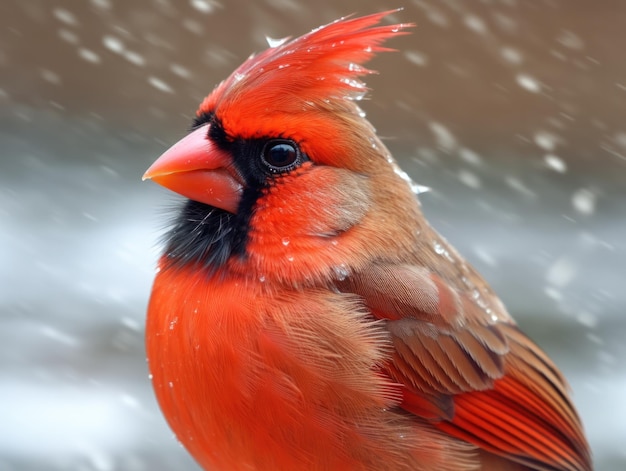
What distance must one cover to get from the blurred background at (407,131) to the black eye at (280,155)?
2.04 metres

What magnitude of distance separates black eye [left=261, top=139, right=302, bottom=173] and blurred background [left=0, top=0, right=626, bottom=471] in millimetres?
2045

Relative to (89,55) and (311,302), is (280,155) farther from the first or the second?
(89,55)

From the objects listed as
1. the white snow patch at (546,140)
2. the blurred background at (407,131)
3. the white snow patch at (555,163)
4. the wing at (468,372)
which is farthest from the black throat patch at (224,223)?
the white snow patch at (555,163)

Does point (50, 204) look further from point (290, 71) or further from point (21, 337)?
point (290, 71)

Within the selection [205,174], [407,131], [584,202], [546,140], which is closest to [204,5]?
[407,131]

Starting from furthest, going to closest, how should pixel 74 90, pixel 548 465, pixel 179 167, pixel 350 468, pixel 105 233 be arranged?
pixel 74 90, pixel 105 233, pixel 548 465, pixel 179 167, pixel 350 468

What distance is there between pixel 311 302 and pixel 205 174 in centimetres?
33

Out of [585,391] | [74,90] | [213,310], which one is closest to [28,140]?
[74,90]

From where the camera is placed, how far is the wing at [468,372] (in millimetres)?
1905

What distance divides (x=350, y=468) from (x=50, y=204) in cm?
296

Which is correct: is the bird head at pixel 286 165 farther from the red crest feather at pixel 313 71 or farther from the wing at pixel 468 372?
the wing at pixel 468 372

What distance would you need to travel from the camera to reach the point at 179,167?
1.86 metres

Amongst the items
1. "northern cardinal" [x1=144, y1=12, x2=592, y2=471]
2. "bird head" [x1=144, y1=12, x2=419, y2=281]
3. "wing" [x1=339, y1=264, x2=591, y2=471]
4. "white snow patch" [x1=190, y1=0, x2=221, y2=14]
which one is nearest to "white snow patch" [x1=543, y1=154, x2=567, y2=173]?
"white snow patch" [x1=190, y1=0, x2=221, y2=14]

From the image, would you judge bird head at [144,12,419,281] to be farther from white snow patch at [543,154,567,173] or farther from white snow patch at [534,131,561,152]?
white snow patch at [543,154,567,173]
